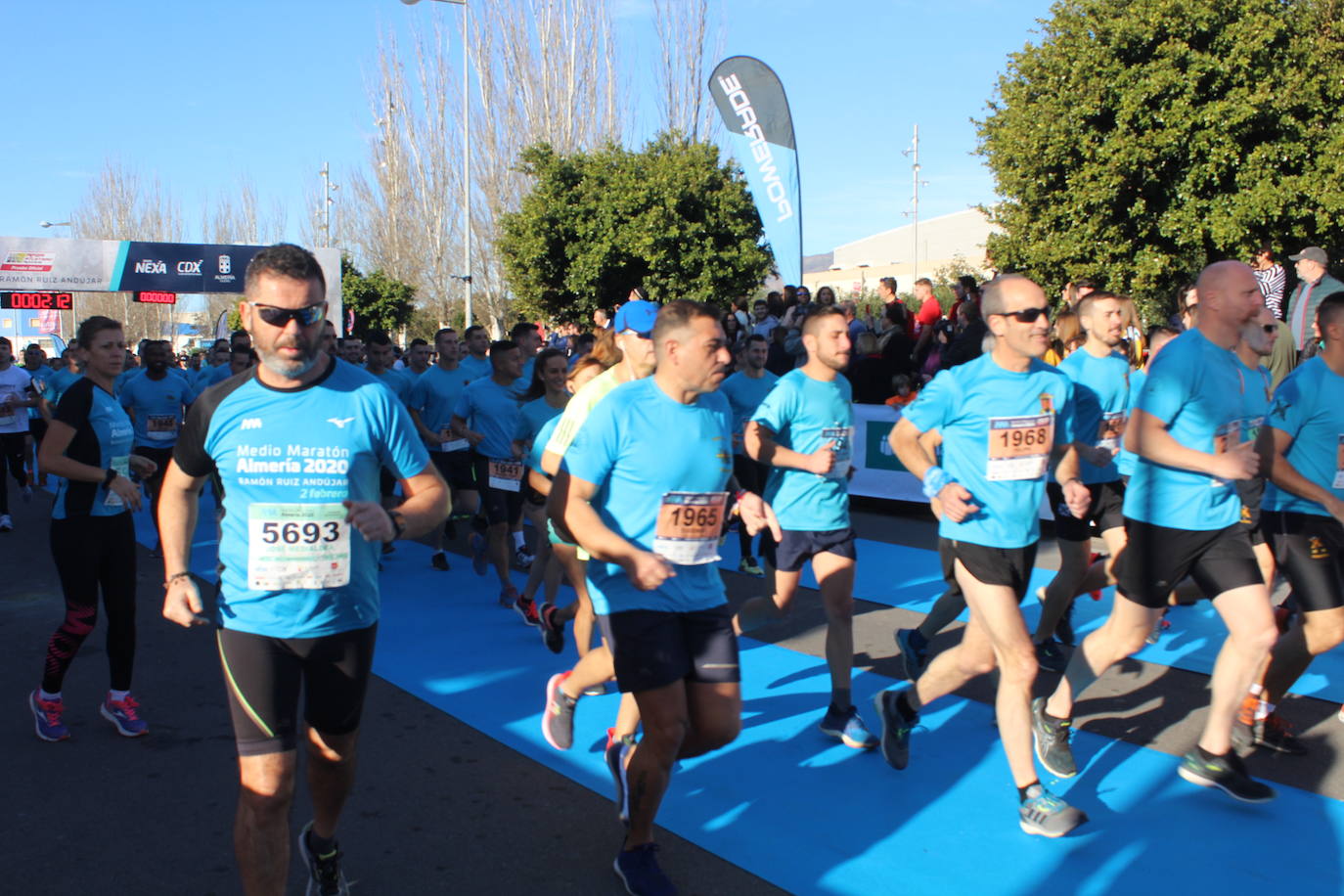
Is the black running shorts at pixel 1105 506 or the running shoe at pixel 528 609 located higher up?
the black running shorts at pixel 1105 506

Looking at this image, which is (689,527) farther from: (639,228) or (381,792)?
(639,228)

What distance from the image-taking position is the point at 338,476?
303 centimetres

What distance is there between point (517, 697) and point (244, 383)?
3.01 metres

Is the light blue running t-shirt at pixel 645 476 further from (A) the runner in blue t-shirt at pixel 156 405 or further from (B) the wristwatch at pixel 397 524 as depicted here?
(A) the runner in blue t-shirt at pixel 156 405

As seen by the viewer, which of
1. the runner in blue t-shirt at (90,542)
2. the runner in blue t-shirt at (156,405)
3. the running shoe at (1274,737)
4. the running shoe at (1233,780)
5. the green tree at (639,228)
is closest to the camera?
the running shoe at (1233,780)

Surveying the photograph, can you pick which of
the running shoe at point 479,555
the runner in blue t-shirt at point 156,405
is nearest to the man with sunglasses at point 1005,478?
the running shoe at point 479,555

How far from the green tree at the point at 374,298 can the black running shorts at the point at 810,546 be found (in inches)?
1267

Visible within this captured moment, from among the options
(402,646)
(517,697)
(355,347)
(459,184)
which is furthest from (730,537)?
(459,184)

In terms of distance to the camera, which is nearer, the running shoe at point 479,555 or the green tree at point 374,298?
the running shoe at point 479,555

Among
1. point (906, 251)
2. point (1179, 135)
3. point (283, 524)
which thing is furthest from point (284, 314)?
Answer: point (906, 251)

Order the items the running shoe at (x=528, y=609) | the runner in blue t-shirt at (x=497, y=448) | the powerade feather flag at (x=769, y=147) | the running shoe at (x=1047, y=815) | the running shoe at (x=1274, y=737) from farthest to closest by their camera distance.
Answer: the powerade feather flag at (x=769, y=147) < the runner in blue t-shirt at (x=497, y=448) < the running shoe at (x=528, y=609) < the running shoe at (x=1274, y=737) < the running shoe at (x=1047, y=815)

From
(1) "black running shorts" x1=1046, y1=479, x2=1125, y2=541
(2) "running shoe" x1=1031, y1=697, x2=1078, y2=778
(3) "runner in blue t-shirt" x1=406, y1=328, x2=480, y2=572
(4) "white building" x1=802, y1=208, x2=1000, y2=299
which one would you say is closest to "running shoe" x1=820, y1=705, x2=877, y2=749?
(2) "running shoe" x1=1031, y1=697, x2=1078, y2=778

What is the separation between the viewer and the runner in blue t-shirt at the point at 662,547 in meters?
3.45

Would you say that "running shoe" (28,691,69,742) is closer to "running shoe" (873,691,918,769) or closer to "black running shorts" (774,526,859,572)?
"black running shorts" (774,526,859,572)
